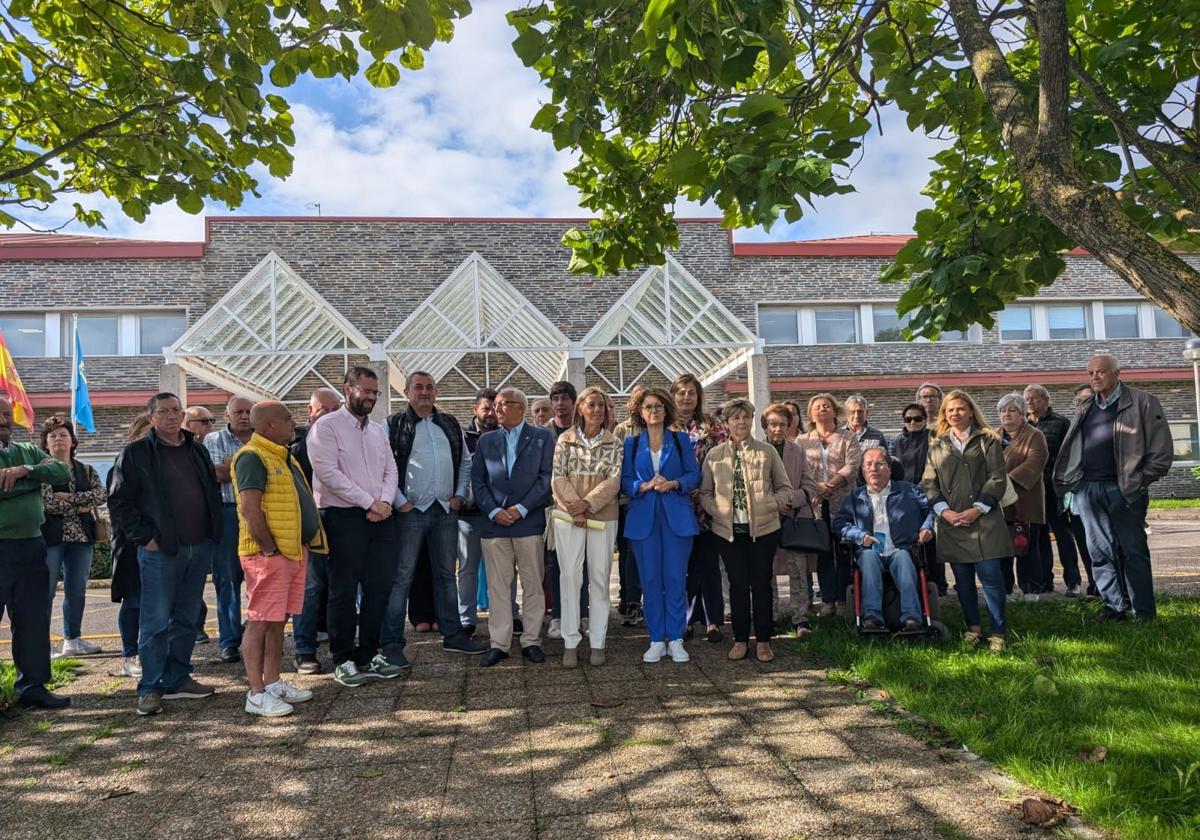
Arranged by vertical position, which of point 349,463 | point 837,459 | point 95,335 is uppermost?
point 95,335

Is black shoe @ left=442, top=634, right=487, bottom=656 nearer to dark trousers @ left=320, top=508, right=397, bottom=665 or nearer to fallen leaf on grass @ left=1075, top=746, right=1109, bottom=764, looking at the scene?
dark trousers @ left=320, top=508, right=397, bottom=665

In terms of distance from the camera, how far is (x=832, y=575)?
7164 mm

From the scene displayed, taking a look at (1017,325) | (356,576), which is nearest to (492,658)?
(356,576)

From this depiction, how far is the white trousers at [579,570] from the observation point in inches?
230

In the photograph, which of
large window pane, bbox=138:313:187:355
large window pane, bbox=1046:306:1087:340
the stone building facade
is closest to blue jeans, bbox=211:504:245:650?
the stone building facade

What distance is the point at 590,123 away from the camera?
4.82 metres

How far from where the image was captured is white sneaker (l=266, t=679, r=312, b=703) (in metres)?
4.94

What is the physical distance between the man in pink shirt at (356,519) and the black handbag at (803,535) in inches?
117

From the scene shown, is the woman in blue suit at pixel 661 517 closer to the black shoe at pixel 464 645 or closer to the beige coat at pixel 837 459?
the black shoe at pixel 464 645

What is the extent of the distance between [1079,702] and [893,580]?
181cm

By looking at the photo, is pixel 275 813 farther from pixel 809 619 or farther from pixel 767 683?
pixel 809 619

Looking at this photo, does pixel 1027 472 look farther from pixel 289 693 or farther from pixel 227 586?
pixel 227 586

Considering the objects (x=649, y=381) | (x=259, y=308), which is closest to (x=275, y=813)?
(x=259, y=308)

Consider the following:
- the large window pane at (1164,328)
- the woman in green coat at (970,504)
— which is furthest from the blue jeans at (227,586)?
the large window pane at (1164,328)
